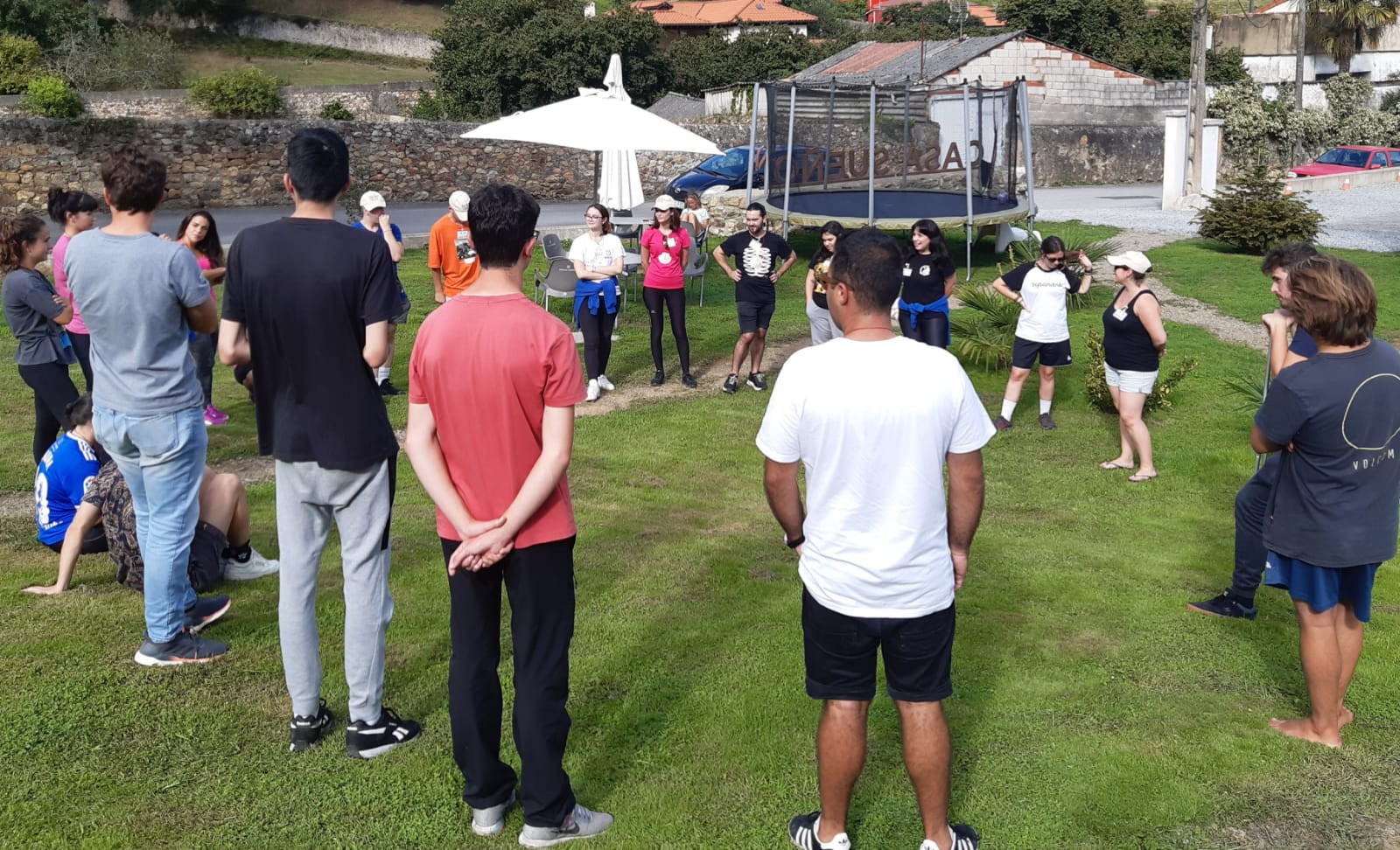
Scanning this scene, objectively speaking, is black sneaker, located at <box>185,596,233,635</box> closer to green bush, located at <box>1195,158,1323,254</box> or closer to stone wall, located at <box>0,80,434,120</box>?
green bush, located at <box>1195,158,1323,254</box>

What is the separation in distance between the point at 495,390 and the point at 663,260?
779cm

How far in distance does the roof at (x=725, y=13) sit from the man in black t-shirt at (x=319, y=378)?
2686 inches

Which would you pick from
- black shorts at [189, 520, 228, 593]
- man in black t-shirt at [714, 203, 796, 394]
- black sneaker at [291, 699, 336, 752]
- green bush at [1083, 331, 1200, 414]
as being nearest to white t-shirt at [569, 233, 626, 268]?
man in black t-shirt at [714, 203, 796, 394]

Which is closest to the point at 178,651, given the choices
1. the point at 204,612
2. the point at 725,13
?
the point at 204,612

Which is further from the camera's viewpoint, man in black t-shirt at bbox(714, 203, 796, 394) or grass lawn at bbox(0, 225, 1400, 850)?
man in black t-shirt at bbox(714, 203, 796, 394)

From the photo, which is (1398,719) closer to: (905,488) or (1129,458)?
(905,488)

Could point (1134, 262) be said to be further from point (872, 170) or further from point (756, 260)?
point (872, 170)

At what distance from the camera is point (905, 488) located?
10.4ft

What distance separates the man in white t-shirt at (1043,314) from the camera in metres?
9.29

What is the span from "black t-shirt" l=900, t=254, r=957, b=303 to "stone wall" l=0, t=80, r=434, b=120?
107ft

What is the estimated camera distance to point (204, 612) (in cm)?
520

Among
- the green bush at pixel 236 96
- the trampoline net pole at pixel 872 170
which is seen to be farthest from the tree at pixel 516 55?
the trampoline net pole at pixel 872 170

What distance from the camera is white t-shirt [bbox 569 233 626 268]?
34.8ft

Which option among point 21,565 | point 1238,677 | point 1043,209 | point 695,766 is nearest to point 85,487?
point 21,565
